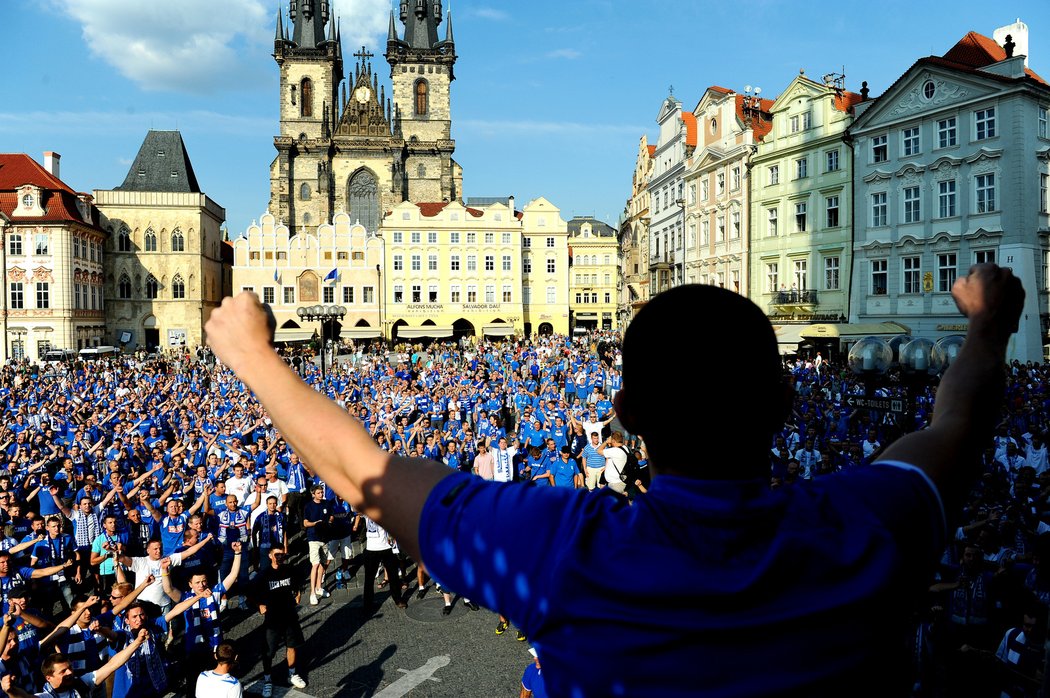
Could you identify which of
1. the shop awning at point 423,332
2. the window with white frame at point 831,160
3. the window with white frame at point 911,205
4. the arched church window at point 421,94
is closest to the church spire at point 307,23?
the arched church window at point 421,94

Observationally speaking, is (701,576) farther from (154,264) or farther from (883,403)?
(154,264)

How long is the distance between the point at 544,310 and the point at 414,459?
6050 centimetres

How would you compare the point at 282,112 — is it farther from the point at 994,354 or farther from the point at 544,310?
the point at 994,354

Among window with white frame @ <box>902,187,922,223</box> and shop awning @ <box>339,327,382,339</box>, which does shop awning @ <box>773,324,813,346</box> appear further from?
shop awning @ <box>339,327,382,339</box>

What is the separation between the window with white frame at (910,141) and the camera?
29.9 metres

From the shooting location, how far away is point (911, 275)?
30.3 metres

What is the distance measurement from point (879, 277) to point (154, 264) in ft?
167

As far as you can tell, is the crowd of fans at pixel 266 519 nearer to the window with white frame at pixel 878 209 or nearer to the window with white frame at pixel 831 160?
the window with white frame at pixel 878 209

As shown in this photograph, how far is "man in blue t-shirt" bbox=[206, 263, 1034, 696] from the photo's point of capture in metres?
1.05

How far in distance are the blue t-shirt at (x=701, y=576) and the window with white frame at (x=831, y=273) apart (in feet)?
116

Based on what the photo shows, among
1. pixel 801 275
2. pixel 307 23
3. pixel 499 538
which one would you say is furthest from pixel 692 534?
pixel 307 23

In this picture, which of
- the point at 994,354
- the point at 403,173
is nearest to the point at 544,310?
the point at 403,173

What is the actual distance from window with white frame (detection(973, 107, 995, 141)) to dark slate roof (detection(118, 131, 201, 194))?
179ft

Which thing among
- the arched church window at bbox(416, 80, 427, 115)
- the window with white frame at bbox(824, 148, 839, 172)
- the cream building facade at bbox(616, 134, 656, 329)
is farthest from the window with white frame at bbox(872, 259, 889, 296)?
the arched church window at bbox(416, 80, 427, 115)
